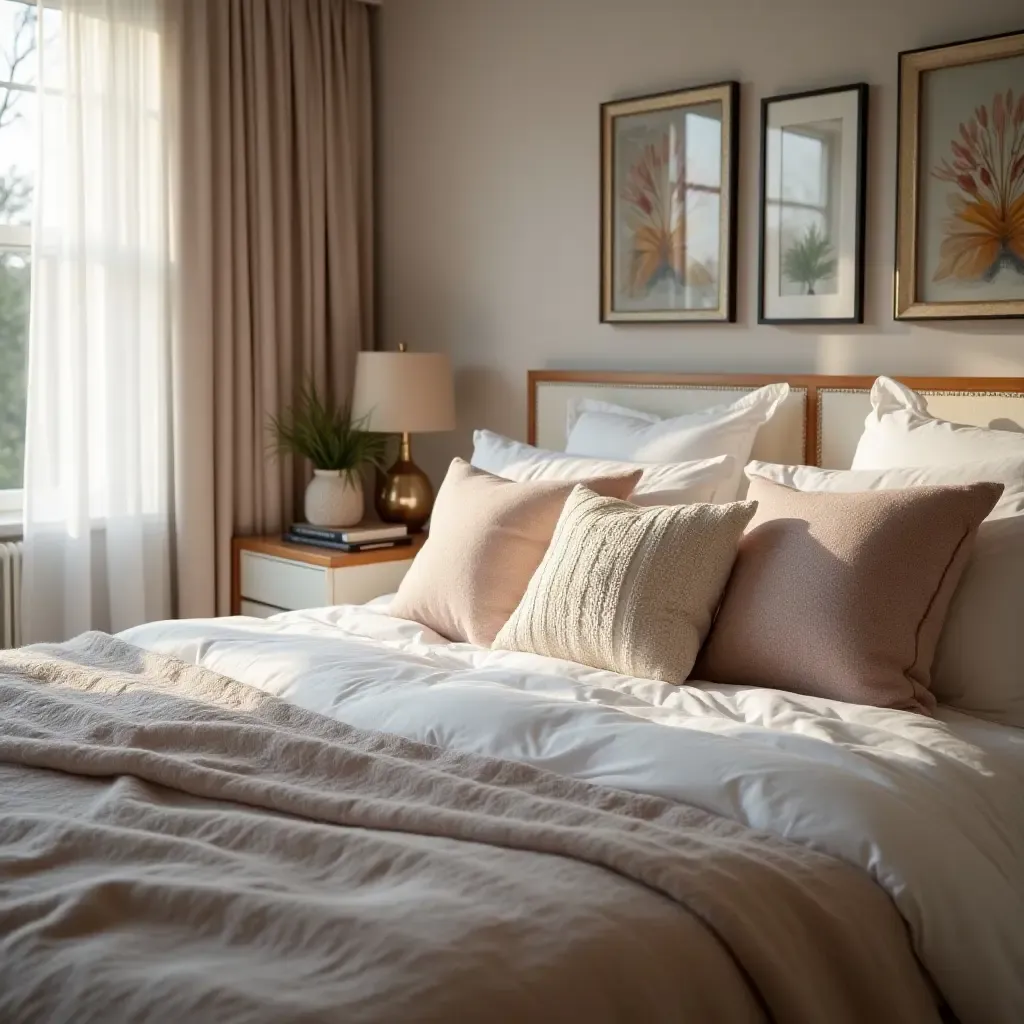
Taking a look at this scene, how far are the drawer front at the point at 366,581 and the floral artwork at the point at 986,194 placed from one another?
1.77 m

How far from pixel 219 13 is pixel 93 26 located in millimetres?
430

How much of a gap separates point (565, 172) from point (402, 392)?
819 millimetres

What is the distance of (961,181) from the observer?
308 cm

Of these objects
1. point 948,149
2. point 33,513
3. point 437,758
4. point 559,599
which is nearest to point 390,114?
point 33,513

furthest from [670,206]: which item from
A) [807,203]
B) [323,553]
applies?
[323,553]

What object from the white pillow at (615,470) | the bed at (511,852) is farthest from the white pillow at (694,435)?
the bed at (511,852)

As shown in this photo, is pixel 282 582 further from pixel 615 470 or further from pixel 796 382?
pixel 796 382

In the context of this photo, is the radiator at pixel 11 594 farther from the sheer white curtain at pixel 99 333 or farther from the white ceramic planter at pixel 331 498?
the white ceramic planter at pixel 331 498

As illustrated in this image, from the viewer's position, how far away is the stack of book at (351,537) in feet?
13.0

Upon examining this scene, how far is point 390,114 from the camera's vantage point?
4539 millimetres

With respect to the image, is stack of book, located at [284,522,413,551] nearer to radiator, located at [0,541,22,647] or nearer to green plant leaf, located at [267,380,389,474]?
green plant leaf, located at [267,380,389,474]

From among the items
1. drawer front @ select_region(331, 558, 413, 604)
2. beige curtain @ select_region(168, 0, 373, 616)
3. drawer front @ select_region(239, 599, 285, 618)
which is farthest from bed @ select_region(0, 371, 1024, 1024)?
beige curtain @ select_region(168, 0, 373, 616)

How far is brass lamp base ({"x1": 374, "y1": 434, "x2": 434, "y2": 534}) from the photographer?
13.9 ft

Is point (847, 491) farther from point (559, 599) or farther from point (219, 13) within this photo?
point (219, 13)
